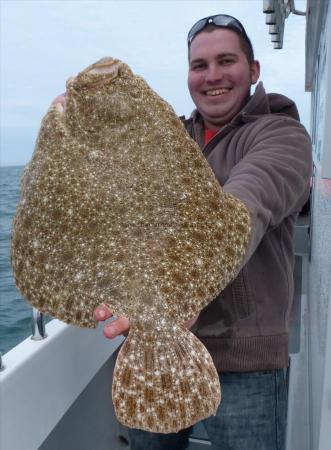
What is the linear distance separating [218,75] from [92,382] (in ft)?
6.96

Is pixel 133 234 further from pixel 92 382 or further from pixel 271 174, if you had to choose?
pixel 92 382

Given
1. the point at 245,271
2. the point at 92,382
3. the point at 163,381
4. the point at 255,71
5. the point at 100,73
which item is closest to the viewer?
the point at 163,381

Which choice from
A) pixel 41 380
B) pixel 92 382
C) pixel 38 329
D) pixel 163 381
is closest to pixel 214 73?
pixel 163 381

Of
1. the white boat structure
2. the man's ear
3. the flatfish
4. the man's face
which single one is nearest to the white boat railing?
the white boat structure

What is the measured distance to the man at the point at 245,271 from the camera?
1.91 m

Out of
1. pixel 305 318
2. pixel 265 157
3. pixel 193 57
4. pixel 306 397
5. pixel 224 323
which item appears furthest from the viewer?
pixel 305 318

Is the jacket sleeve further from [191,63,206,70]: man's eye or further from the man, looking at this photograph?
[191,63,206,70]: man's eye

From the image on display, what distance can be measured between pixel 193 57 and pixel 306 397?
2.57m

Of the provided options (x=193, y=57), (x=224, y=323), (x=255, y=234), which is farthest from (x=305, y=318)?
(x=255, y=234)

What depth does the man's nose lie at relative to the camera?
2109 mm

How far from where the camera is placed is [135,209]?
1.31 metres

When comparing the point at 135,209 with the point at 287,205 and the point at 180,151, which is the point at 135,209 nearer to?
the point at 180,151

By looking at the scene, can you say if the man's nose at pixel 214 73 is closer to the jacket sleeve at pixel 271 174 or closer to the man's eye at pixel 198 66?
the man's eye at pixel 198 66

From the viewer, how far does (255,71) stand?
2.29 metres
